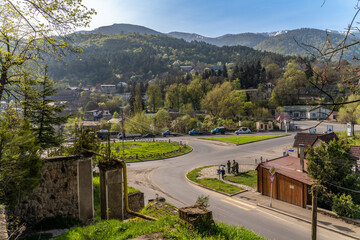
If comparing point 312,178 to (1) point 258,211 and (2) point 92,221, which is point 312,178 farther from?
(2) point 92,221

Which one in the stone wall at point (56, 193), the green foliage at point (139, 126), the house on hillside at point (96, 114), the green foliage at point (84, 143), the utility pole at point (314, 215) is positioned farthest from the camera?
the house on hillside at point (96, 114)

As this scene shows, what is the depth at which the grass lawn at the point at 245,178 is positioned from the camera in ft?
72.3

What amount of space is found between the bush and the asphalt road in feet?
6.99

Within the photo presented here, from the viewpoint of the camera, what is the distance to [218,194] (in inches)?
774

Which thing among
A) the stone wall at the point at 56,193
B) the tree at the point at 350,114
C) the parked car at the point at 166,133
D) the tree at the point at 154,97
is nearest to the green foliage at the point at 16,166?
the stone wall at the point at 56,193

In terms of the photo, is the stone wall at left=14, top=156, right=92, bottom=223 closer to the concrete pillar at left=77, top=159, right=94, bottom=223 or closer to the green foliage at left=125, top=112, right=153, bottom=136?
the concrete pillar at left=77, top=159, right=94, bottom=223

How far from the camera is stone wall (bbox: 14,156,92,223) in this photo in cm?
943

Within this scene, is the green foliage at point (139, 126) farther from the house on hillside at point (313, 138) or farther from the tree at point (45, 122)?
the tree at point (45, 122)

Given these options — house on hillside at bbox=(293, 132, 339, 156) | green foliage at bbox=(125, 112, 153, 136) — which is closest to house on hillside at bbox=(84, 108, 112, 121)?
green foliage at bbox=(125, 112, 153, 136)

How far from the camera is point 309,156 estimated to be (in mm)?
16750

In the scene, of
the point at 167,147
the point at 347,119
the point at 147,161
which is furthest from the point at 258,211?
the point at 347,119

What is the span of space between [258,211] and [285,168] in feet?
17.1

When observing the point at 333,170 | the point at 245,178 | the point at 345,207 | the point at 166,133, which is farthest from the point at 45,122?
the point at 166,133

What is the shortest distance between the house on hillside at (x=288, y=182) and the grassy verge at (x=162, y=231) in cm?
1205
